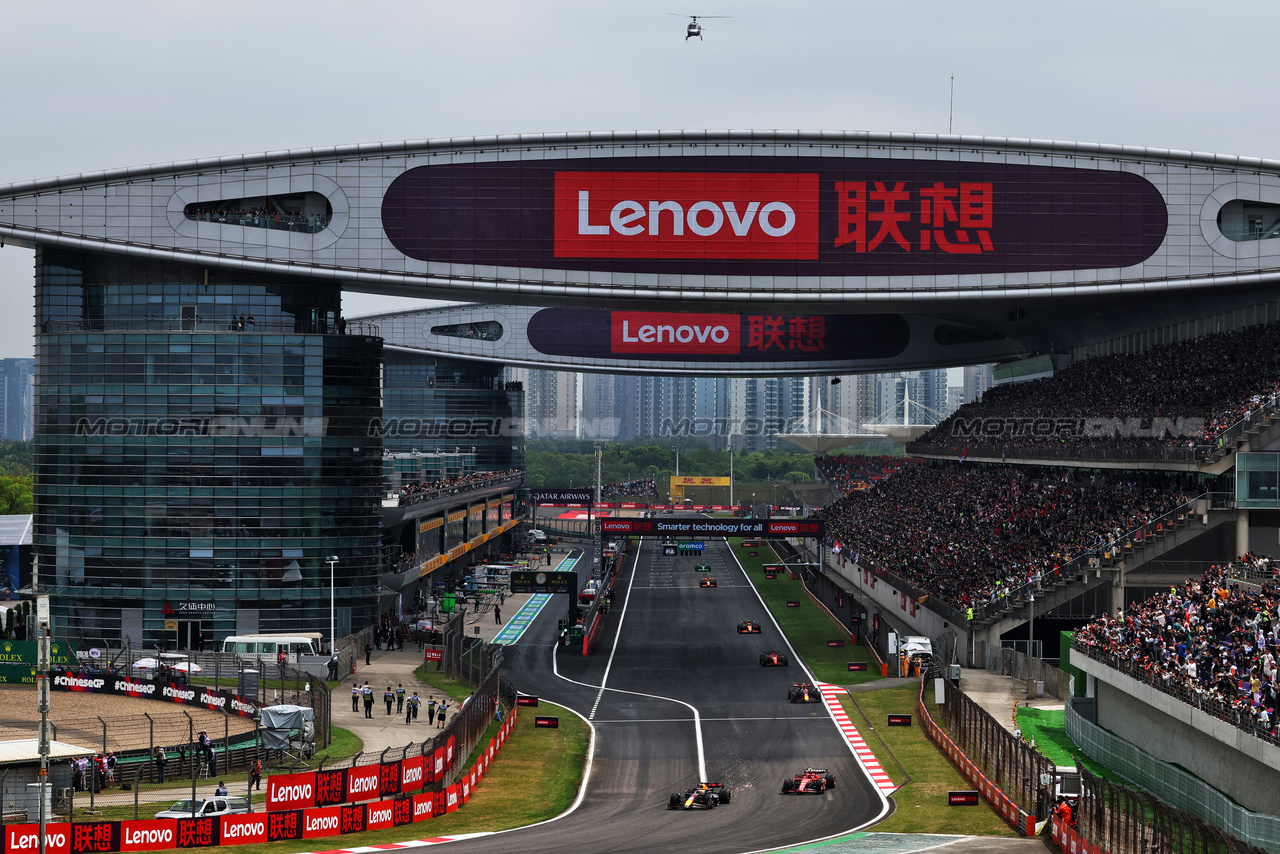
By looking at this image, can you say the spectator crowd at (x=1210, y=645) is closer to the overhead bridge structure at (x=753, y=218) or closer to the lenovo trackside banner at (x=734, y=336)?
the overhead bridge structure at (x=753, y=218)

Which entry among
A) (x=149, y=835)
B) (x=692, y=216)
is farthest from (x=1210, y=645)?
(x=692, y=216)

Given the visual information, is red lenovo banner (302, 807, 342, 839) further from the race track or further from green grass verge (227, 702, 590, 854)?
the race track

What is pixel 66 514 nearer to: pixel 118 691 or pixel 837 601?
pixel 118 691

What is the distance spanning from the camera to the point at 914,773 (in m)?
40.0

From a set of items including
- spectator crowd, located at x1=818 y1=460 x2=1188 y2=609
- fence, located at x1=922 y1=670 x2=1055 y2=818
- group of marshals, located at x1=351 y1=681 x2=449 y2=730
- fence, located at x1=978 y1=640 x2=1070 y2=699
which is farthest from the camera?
spectator crowd, located at x1=818 y1=460 x2=1188 y2=609

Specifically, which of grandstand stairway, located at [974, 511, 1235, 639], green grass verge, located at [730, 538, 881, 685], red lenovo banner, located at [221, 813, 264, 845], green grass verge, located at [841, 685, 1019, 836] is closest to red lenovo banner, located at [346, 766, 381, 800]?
red lenovo banner, located at [221, 813, 264, 845]

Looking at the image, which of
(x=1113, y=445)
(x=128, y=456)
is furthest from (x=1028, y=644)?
(x=128, y=456)

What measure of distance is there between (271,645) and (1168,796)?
38.4 meters

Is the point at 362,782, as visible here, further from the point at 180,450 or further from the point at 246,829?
the point at 180,450

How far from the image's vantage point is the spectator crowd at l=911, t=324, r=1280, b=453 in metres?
55.4

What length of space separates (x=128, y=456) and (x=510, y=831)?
3392 centimetres

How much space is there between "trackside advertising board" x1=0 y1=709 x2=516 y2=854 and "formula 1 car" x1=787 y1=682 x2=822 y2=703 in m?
19.4

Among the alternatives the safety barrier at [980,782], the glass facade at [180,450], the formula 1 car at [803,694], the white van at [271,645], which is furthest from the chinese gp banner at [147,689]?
the safety barrier at [980,782]

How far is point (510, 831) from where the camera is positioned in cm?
3331
